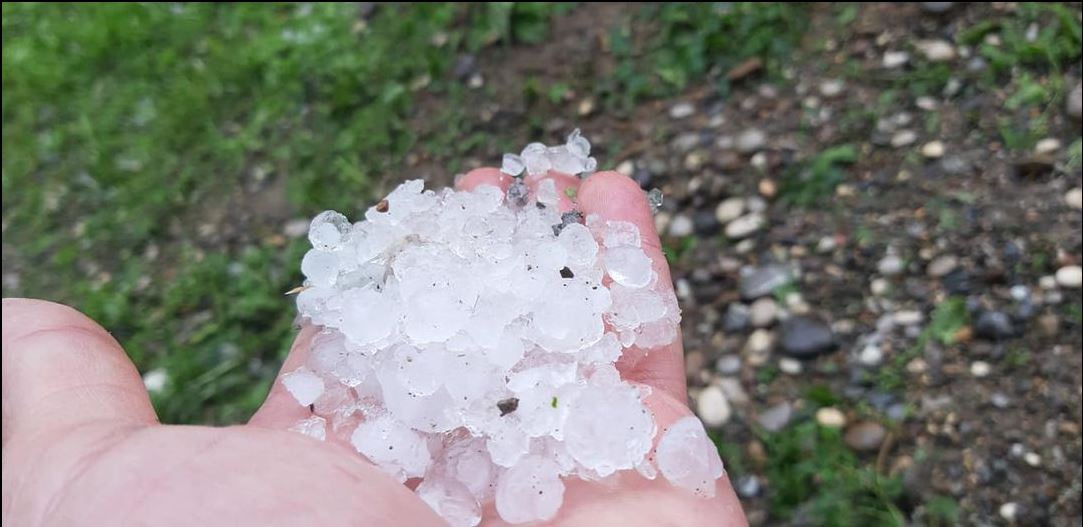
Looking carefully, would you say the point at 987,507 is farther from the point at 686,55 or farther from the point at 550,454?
the point at 686,55

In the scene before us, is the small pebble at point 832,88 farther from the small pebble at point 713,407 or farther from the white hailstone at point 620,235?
the white hailstone at point 620,235

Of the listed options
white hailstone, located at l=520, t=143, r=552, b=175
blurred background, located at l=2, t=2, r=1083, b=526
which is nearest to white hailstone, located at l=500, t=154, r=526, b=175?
white hailstone, located at l=520, t=143, r=552, b=175

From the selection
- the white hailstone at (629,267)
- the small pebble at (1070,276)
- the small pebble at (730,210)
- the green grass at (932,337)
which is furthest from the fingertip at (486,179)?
the small pebble at (1070,276)

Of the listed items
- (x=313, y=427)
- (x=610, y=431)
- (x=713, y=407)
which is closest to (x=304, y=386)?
(x=313, y=427)

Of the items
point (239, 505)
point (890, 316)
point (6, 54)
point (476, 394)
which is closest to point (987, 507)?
point (890, 316)

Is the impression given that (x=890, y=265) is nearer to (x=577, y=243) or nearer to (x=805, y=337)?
(x=805, y=337)

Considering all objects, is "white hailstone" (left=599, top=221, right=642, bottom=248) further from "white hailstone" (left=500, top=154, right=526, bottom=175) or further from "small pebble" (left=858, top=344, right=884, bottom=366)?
"small pebble" (left=858, top=344, right=884, bottom=366)

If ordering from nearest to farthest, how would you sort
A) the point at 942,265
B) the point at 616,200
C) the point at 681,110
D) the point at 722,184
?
the point at 616,200 → the point at 942,265 → the point at 722,184 → the point at 681,110
